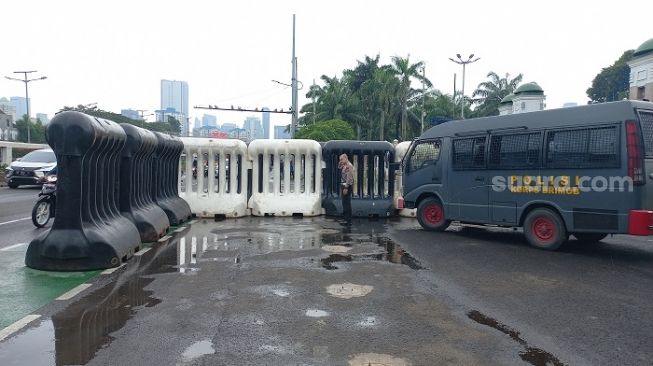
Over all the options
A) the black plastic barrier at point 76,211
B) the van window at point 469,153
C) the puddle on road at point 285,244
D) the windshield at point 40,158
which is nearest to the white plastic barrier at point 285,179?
the puddle on road at point 285,244

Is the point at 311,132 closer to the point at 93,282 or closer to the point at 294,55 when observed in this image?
the point at 294,55

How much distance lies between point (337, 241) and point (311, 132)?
92.0ft

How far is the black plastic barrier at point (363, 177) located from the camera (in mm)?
14094

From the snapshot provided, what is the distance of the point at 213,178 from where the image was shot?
1375cm

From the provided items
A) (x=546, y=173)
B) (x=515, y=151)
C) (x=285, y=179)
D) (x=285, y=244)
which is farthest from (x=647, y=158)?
(x=285, y=179)

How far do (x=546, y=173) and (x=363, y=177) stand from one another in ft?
19.4

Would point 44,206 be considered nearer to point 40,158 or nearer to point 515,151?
point 515,151

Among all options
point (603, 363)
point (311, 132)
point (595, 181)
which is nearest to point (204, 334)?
point (603, 363)

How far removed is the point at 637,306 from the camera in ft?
19.0

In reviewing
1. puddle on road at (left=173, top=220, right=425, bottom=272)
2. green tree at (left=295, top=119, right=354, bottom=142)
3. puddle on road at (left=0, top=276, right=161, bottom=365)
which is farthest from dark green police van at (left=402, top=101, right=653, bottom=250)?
green tree at (left=295, top=119, right=354, bottom=142)

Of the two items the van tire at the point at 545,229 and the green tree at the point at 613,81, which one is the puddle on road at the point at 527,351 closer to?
the van tire at the point at 545,229

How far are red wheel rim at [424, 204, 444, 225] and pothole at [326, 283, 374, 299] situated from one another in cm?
558

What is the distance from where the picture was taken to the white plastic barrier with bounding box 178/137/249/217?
13.6m

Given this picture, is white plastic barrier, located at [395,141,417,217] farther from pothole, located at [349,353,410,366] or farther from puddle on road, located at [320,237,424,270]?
pothole, located at [349,353,410,366]
